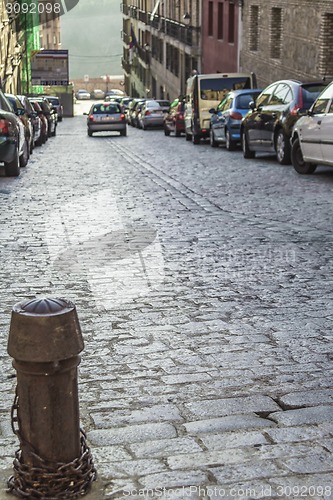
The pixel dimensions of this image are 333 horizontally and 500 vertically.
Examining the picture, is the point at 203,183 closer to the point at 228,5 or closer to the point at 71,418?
the point at 71,418

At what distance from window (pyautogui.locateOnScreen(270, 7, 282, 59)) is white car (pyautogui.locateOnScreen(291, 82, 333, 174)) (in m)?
17.2

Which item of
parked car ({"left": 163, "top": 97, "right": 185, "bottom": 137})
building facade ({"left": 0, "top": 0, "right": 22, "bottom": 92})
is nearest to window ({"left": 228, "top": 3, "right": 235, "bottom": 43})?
parked car ({"left": 163, "top": 97, "right": 185, "bottom": 137})

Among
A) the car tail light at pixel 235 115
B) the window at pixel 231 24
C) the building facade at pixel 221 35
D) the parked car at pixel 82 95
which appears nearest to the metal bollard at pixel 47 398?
the car tail light at pixel 235 115

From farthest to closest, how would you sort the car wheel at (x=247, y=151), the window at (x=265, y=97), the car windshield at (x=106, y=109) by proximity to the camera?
the car windshield at (x=106, y=109)
the car wheel at (x=247, y=151)
the window at (x=265, y=97)

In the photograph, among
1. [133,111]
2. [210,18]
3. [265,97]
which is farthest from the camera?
[133,111]

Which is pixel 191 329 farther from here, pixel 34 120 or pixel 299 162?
pixel 34 120

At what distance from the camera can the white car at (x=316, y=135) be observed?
Answer: 1427 centimetres

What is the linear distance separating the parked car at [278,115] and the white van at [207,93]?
8.43 meters

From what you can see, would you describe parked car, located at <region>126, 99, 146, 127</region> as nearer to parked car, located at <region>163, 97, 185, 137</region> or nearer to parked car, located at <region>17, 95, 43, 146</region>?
parked car, located at <region>163, 97, 185, 137</region>

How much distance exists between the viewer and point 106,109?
40.4 m

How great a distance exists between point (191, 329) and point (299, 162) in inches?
393

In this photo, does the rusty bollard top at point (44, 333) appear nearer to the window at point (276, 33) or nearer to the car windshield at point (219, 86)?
the car windshield at point (219, 86)

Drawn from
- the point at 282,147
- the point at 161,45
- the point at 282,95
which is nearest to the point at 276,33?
the point at 282,95

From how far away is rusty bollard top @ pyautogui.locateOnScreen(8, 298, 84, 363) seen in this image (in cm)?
360
